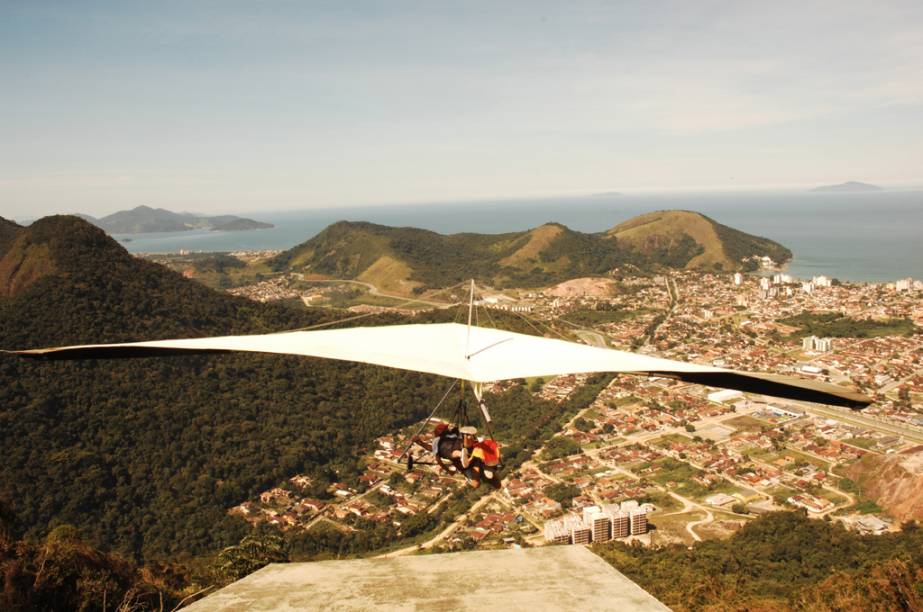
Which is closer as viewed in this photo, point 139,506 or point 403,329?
point 403,329

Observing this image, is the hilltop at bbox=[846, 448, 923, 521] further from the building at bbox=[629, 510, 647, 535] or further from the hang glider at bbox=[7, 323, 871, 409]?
the hang glider at bbox=[7, 323, 871, 409]

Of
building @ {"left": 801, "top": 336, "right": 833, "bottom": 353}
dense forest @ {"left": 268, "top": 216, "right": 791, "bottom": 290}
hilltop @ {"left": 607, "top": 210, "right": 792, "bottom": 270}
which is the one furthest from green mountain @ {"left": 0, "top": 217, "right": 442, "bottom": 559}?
hilltop @ {"left": 607, "top": 210, "right": 792, "bottom": 270}

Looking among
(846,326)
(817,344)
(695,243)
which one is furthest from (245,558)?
(695,243)

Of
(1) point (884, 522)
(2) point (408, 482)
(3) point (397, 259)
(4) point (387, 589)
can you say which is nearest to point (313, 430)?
(2) point (408, 482)

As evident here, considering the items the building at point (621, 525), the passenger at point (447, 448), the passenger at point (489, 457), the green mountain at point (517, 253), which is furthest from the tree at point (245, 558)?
the green mountain at point (517, 253)

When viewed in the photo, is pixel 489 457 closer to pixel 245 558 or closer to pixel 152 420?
pixel 245 558

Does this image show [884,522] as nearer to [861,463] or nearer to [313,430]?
[861,463]
